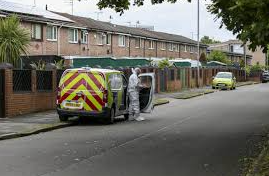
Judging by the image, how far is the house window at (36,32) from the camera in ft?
128

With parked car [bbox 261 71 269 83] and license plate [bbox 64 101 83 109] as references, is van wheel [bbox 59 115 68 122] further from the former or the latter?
parked car [bbox 261 71 269 83]

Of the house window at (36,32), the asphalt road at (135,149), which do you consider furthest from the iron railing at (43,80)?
the house window at (36,32)

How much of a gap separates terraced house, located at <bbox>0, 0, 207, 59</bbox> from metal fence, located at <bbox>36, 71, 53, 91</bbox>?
14.3 metres

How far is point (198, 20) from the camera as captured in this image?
2047 inches

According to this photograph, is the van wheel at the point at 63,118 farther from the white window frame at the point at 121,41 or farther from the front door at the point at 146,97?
the white window frame at the point at 121,41

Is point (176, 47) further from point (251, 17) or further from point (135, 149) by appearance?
point (251, 17)

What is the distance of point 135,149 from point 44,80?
10.4m

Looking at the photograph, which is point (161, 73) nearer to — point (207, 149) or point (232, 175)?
point (207, 149)

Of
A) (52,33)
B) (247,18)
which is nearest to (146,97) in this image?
(247,18)

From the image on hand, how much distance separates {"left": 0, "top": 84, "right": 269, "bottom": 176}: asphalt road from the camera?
31.2ft

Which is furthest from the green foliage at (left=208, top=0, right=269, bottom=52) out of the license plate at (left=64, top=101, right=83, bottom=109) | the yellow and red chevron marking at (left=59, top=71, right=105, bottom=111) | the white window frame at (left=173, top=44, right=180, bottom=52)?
the white window frame at (left=173, top=44, right=180, bottom=52)

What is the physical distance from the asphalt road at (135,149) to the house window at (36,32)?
22.3 meters

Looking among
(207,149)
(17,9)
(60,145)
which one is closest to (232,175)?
(207,149)

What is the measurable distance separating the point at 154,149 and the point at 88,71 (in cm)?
627
